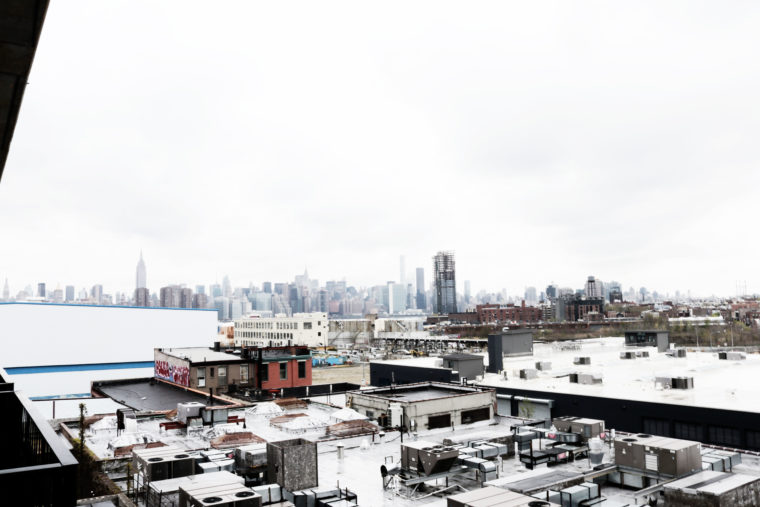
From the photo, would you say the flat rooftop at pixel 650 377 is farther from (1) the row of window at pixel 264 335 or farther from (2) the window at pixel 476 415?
(1) the row of window at pixel 264 335

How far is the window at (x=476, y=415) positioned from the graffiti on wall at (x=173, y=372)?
32.1 m

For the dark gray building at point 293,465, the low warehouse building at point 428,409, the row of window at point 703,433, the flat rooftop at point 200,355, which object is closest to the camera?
the dark gray building at point 293,465

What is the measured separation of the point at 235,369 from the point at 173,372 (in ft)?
25.2

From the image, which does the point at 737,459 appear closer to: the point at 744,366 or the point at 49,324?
the point at 744,366

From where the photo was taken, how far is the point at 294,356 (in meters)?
66.6

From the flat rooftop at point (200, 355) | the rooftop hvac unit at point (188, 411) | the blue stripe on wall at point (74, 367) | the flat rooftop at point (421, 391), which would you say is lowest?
the blue stripe on wall at point (74, 367)

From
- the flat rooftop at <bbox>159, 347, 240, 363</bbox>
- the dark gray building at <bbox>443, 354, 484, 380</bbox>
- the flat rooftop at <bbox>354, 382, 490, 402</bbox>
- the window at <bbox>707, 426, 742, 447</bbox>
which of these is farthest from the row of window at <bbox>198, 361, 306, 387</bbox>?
the window at <bbox>707, 426, 742, 447</bbox>

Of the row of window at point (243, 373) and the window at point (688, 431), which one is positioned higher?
the row of window at point (243, 373)

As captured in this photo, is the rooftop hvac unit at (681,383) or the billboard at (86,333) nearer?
the rooftop hvac unit at (681,383)

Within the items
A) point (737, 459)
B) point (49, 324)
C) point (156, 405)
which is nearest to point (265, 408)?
point (156, 405)

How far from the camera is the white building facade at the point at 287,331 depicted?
150 meters

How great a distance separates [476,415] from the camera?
122ft

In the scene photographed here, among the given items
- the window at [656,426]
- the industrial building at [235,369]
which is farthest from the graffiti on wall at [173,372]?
the window at [656,426]

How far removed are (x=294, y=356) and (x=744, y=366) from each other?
162 ft
